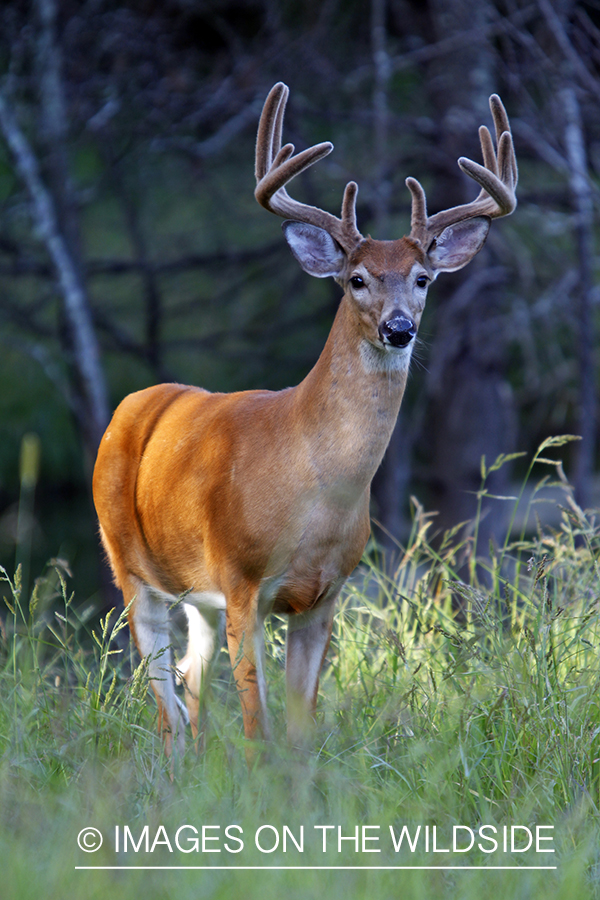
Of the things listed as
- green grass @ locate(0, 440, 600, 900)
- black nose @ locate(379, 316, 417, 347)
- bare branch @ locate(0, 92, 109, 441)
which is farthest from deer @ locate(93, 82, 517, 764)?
bare branch @ locate(0, 92, 109, 441)

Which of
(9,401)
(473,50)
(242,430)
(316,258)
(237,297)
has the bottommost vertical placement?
(9,401)

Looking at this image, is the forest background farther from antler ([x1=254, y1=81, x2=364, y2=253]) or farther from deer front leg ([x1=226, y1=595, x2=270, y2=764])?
deer front leg ([x1=226, y1=595, x2=270, y2=764])

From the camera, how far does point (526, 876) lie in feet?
7.62


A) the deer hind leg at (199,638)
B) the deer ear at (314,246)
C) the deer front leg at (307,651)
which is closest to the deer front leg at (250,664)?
the deer front leg at (307,651)

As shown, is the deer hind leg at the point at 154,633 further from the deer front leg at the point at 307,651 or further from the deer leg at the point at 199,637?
the deer front leg at the point at 307,651

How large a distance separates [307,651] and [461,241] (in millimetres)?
1569

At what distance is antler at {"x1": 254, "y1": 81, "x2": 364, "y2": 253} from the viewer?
136 inches

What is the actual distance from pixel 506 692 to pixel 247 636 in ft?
2.89

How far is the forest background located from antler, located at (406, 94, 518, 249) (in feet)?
6.93

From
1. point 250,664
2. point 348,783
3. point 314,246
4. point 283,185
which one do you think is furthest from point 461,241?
point 348,783

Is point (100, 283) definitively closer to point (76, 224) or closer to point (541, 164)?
point (76, 224)

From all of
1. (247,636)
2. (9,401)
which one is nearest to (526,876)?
(247,636)

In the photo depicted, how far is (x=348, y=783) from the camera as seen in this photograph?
8.95 ft

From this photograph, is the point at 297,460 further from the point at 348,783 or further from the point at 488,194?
the point at 488,194
